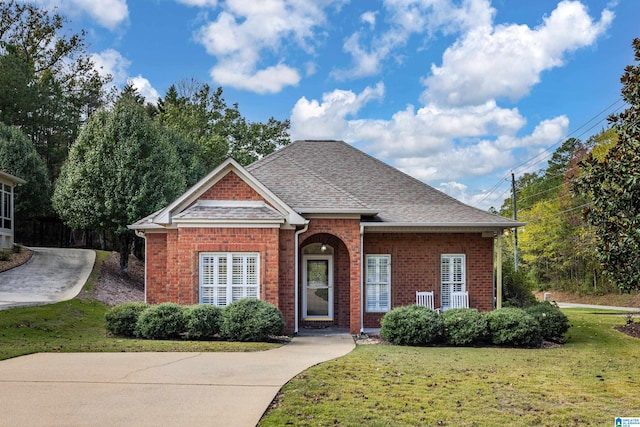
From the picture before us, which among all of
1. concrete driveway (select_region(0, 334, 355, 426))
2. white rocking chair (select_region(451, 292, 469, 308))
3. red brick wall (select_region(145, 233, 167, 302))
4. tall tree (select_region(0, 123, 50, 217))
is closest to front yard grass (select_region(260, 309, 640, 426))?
concrete driveway (select_region(0, 334, 355, 426))

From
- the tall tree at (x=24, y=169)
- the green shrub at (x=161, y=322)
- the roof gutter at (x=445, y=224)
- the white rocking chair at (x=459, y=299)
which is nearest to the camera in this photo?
the green shrub at (x=161, y=322)

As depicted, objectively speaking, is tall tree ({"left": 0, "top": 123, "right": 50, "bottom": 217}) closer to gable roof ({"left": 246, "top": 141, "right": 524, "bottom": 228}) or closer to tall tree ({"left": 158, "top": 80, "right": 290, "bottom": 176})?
tall tree ({"left": 158, "top": 80, "right": 290, "bottom": 176})

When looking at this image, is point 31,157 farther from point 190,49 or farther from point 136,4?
point 136,4

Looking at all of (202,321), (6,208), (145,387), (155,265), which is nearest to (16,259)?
(6,208)

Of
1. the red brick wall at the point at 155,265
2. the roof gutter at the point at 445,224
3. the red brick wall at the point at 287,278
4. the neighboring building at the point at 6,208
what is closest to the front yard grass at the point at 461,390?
the red brick wall at the point at 287,278

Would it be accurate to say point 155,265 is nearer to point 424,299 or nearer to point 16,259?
point 424,299

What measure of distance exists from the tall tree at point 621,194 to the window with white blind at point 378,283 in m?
6.71

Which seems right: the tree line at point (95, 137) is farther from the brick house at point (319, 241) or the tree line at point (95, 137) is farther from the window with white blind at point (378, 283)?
the window with white blind at point (378, 283)

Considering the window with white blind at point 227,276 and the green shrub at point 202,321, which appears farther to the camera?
the window with white blind at point 227,276

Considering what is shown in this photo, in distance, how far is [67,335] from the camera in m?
15.2

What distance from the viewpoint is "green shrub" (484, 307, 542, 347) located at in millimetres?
14219

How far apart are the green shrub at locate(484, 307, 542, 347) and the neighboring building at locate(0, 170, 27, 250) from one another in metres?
24.4

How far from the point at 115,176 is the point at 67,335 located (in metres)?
14.6

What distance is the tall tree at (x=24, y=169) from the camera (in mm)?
34406
